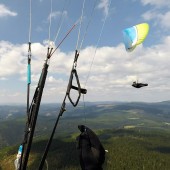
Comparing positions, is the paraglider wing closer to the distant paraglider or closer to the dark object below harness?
the distant paraglider

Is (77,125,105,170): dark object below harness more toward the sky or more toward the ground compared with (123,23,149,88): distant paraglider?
more toward the ground

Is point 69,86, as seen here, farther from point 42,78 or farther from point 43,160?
point 43,160

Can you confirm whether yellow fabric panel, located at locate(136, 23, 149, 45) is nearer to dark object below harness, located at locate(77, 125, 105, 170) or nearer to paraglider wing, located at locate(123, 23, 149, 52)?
paraglider wing, located at locate(123, 23, 149, 52)

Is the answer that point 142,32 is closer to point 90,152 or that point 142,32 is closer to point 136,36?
point 136,36

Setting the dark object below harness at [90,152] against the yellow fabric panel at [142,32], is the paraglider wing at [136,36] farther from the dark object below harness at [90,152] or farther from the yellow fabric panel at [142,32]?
the dark object below harness at [90,152]

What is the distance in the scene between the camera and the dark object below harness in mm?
7305

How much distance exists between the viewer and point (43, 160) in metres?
7.67

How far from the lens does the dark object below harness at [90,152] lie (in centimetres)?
730

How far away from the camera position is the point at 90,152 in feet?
24.3

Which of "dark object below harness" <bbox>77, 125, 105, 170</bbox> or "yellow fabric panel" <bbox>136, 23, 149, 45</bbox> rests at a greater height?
"yellow fabric panel" <bbox>136, 23, 149, 45</bbox>

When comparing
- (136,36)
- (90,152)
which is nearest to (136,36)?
(136,36)

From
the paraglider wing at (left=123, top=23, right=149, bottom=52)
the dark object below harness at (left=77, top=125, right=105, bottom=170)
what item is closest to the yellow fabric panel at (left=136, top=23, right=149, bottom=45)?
the paraglider wing at (left=123, top=23, right=149, bottom=52)

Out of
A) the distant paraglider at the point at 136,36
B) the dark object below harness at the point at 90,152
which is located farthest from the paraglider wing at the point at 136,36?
the dark object below harness at the point at 90,152

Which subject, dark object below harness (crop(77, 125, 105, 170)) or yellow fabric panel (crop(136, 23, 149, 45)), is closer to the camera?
dark object below harness (crop(77, 125, 105, 170))
